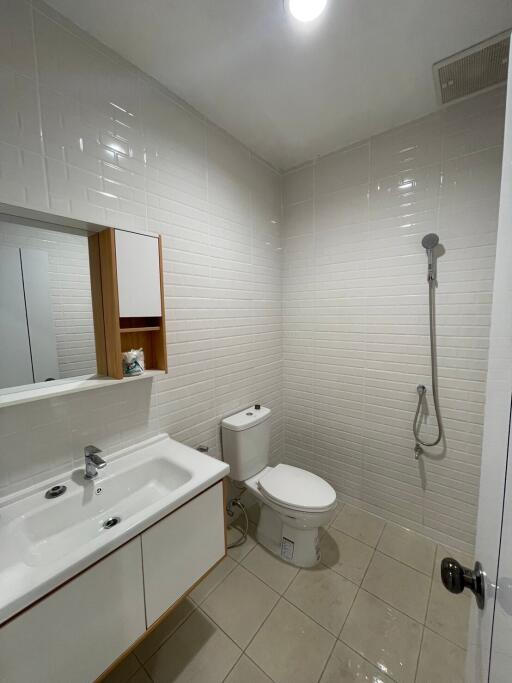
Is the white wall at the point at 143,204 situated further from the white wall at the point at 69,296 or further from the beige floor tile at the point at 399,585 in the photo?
the beige floor tile at the point at 399,585

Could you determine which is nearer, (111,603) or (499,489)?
(499,489)

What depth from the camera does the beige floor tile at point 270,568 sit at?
148 centimetres

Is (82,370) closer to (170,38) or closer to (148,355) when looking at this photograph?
(148,355)

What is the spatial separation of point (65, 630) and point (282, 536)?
46.7 inches

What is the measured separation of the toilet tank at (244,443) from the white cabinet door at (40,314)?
38.9 inches

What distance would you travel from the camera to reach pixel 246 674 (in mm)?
1098

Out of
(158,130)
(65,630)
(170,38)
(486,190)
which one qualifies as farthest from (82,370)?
(486,190)

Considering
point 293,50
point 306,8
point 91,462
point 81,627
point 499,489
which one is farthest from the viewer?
point 293,50

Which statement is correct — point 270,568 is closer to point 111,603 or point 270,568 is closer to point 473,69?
point 111,603

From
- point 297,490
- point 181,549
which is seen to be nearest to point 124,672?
point 181,549

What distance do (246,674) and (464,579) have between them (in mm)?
1144

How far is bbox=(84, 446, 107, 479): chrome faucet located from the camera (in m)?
1.06

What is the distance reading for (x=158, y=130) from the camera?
1.33 m

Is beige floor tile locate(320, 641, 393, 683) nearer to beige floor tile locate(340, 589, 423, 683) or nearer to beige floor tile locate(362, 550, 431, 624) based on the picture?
beige floor tile locate(340, 589, 423, 683)
